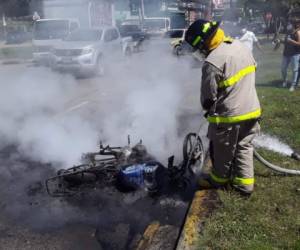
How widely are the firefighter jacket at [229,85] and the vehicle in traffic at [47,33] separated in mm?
13364

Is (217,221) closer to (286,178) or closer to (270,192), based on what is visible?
(270,192)

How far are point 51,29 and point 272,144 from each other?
43.3 ft

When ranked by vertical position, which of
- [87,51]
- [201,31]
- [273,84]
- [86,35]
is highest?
[201,31]

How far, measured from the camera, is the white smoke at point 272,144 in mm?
5422

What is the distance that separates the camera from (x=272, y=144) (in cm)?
569

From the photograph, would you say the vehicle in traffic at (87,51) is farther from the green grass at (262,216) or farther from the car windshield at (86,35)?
the green grass at (262,216)

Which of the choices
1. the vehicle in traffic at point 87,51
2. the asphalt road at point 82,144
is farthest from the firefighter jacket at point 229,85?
the vehicle in traffic at point 87,51

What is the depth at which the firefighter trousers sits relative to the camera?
12.8ft

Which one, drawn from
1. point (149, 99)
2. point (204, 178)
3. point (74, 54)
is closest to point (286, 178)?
point (204, 178)

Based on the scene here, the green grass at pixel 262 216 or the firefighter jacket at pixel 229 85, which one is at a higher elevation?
the firefighter jacket at pixel 229 85

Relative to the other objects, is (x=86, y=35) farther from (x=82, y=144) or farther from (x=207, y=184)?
(x=207, y=184)

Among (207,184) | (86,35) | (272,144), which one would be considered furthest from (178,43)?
(207,184)

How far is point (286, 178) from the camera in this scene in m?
4.52

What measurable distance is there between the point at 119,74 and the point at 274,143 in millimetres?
9255
